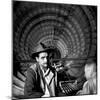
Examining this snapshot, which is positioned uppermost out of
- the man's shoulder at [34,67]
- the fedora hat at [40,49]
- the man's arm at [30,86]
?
the fedora hat at [40,49]

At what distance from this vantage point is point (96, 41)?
1.90 m

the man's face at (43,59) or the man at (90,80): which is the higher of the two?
the man's face at (43,59)

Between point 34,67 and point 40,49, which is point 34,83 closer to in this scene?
point 34,67

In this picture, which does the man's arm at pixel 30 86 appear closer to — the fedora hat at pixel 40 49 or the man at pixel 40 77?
the man at pixel 40 77

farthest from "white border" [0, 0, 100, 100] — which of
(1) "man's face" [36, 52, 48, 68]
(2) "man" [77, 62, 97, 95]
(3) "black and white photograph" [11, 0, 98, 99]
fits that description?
(2) "man" [77, 62, 97, 95]

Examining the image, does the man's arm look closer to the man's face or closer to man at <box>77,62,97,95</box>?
the man's face

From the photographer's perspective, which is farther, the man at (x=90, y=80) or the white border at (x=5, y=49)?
the man at (x=90, y=80)

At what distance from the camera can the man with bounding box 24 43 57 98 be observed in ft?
5.72

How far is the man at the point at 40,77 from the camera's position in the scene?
1.74m

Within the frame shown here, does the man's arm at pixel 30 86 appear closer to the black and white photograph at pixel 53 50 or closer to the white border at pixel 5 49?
the black and white photograph at pixel 53 50

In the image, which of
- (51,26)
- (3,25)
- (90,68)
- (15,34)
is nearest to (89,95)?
(90,68)

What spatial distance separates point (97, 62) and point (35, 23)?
734 mm

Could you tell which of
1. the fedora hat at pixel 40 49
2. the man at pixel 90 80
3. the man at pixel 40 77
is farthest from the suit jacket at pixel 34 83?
the man at pixel 90 80

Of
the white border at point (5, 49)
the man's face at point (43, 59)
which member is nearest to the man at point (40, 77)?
the man's face at point (43, 59)
